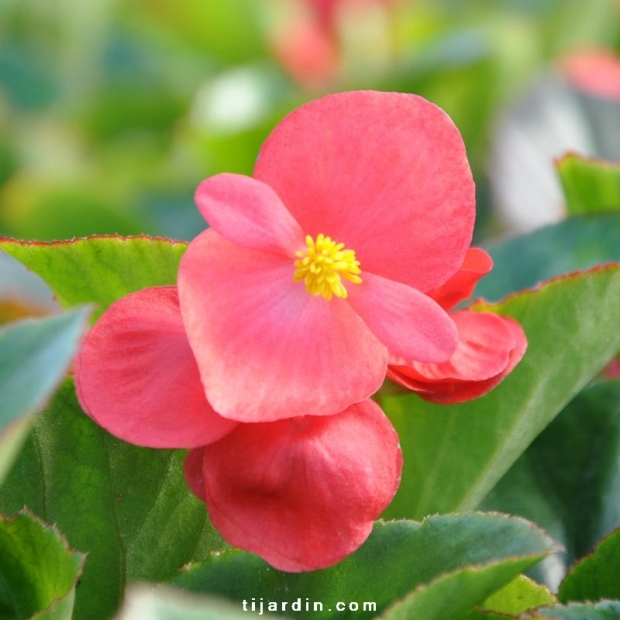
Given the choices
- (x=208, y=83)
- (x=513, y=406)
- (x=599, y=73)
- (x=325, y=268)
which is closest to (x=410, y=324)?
(x=325, y=268)

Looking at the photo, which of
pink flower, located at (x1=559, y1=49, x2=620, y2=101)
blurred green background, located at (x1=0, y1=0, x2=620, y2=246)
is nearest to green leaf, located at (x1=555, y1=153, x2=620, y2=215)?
pink flower, located at (x1=559, y1=49, x2=620, y2=101)

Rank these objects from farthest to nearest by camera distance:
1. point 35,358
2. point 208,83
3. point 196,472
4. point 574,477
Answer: point 208,83
point 574,477
point 196,472
point 35,358

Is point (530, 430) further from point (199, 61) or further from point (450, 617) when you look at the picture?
point (199, 61)

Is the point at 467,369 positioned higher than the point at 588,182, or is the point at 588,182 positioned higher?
the point at 588,182

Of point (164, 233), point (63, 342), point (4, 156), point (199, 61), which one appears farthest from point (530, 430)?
point (199, 61)

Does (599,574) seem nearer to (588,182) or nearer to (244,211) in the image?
(244,211)

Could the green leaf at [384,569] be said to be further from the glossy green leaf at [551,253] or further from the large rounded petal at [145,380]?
the glossy green leaf at [551,253]

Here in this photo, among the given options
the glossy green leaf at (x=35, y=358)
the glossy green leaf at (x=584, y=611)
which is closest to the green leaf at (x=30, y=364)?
the glossy green leaf at (x=35, y=358)
